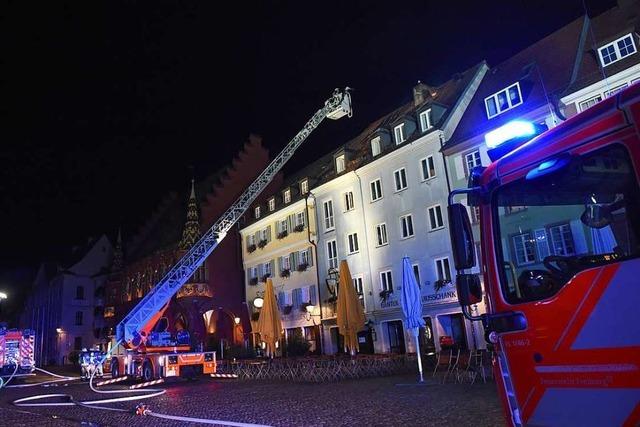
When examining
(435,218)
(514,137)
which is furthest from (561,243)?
(435,218)

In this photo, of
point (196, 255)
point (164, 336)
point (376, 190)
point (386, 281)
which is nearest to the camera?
point (164, 336)

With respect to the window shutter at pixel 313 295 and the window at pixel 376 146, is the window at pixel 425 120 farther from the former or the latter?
the window shutter at pixel 313 295

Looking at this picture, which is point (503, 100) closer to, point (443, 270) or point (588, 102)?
point (588, 102)

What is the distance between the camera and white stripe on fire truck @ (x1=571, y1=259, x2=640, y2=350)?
3.21 metres

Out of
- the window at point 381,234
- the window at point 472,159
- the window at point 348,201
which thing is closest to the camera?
the window at point 472,159

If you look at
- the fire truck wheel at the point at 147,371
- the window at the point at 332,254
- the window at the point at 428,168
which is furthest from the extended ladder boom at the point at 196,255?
the window at the point at 332,254

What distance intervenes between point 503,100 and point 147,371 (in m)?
20.8

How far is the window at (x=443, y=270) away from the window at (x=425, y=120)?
7.17 meters

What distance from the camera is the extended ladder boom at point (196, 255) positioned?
23.7 m

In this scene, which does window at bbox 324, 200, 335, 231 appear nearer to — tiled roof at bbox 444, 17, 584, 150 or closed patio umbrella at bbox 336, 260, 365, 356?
tiled roof at bbox 444, 17, 584, 150

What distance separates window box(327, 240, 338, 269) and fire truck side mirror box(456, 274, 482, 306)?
1101 inches

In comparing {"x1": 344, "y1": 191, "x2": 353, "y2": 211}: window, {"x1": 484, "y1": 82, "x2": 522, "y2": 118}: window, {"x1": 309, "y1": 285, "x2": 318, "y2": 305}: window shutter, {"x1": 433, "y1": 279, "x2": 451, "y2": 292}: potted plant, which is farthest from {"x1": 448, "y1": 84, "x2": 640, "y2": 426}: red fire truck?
{"x1": 309, "y1": 285, "x2": 318, "y2": 305}: window shutter

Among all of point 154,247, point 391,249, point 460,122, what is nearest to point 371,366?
point 391,249

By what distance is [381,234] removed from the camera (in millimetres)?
29688
